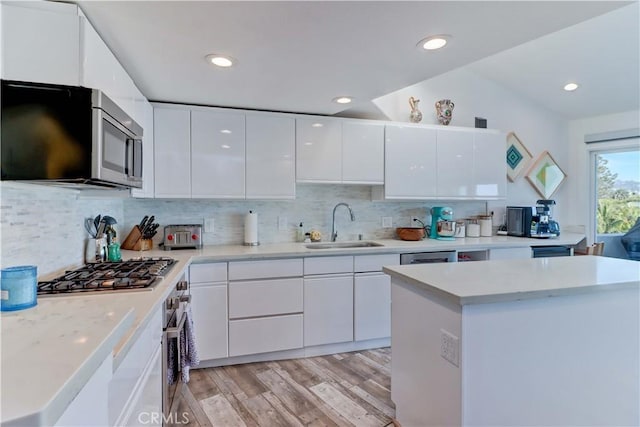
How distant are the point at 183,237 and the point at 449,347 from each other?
2.24 metres

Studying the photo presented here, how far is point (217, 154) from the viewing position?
293 cm

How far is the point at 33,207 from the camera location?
1622 mm

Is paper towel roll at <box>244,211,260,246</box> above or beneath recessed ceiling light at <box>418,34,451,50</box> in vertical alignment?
beneath

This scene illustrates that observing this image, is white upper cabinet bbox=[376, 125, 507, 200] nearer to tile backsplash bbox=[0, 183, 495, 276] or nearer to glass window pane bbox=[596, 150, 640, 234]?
tile backsplash bbox=[0, 183, 495, 276]

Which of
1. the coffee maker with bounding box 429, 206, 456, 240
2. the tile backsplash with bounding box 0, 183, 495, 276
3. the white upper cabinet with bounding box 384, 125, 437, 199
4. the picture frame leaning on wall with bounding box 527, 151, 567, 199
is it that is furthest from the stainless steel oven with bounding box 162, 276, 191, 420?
the picture frame leaning on wall with bounding box 527, 151, 567, 199

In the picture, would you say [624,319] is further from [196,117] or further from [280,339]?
[196,117]

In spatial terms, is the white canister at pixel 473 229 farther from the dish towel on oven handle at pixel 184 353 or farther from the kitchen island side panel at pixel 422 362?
the dish towel on oven handle at pixel 184 353

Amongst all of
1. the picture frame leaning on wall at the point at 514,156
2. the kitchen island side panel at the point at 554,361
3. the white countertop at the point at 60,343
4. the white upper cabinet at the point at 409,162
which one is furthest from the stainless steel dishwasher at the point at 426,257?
the white countertop at the point at 60,343

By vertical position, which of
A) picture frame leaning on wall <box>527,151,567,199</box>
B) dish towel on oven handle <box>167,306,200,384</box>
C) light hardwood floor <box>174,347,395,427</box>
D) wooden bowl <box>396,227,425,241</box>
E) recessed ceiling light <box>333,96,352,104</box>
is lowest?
light hardwood floor <box>174,347,395,427</box>

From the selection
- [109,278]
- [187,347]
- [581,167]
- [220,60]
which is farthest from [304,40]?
[581,167]

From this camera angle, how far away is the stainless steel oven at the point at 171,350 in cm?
163

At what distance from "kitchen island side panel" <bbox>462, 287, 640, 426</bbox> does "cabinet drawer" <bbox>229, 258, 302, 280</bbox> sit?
5.46ft

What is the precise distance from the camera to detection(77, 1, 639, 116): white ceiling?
146 centimetres

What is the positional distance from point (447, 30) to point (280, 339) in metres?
2.47
